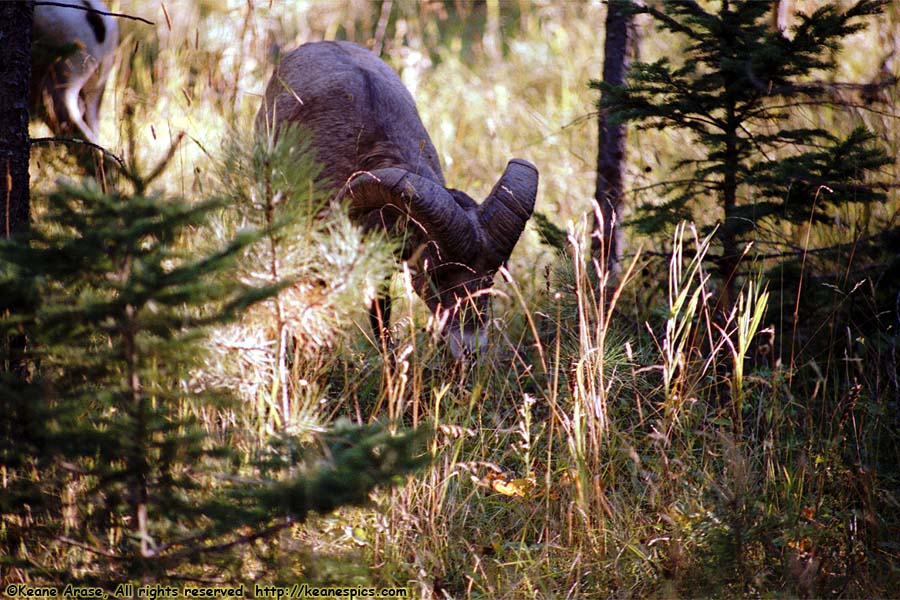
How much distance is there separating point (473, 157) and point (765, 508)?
602 centimetres

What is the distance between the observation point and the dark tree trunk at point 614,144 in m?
5.91

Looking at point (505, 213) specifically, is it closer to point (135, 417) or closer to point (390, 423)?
point (390, 423)

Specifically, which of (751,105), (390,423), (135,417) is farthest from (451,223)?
(135,417)

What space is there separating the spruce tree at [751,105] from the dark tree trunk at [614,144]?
718mm

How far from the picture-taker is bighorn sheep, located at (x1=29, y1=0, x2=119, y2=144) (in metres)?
6.41

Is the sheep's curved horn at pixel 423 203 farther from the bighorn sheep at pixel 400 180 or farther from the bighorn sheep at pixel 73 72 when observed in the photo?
the bighorn sheep at pixel 73 72

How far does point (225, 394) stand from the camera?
272 centimetres

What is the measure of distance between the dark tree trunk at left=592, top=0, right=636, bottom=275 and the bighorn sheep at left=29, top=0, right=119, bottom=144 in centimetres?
369

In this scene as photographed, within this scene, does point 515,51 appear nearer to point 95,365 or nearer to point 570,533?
point 570,533

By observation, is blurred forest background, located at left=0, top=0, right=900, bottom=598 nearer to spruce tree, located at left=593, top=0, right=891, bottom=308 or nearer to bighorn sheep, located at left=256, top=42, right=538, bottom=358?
spruce tree, located at left=593, top=0, right=891, bottom=308

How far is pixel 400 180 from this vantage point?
498 cm

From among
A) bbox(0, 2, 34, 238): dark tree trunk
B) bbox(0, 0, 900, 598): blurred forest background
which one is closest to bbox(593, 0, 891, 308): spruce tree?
bbox(0, 0, 900, 598): blurred forest background

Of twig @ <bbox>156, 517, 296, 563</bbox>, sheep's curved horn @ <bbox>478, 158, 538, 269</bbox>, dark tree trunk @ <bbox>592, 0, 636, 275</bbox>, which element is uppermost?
dark tree trunk @ <bbox>592, 0, 636, 275</bbox>

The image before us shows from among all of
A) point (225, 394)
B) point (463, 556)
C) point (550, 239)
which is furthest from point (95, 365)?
point (550, 239)
